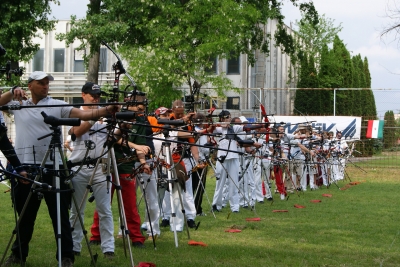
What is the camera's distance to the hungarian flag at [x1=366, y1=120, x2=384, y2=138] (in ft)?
129

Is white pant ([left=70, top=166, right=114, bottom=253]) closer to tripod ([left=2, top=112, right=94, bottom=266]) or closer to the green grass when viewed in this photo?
the green grass

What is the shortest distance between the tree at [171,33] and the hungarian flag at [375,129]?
27.3 feet

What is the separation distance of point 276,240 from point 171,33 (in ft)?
72.5

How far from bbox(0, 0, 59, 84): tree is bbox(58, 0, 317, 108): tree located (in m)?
2.39

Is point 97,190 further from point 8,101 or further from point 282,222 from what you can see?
point 282,222

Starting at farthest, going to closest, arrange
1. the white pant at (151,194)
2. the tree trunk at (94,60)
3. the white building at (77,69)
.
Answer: the white building at (77,69) → the tree trunk at (94,60) → the white pant at (151,194)

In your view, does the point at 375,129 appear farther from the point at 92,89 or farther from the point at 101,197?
the point at 92,89

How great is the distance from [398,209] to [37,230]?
8.49 metres

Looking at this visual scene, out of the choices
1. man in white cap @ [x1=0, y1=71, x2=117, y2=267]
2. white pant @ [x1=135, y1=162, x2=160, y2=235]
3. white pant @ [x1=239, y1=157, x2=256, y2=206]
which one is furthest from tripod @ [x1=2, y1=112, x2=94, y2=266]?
white pant @ [x1=239, y1=157, x2=256, y2=206]

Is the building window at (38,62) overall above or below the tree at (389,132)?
above

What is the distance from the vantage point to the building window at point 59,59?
5566 cm

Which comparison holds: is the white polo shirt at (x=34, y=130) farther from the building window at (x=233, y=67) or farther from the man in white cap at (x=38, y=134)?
the building window at (x=233, y=67)

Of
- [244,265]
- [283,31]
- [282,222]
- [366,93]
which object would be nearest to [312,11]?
[283,31]

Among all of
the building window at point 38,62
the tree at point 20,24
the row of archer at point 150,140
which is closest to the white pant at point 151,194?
the row of archer at point 150,140
